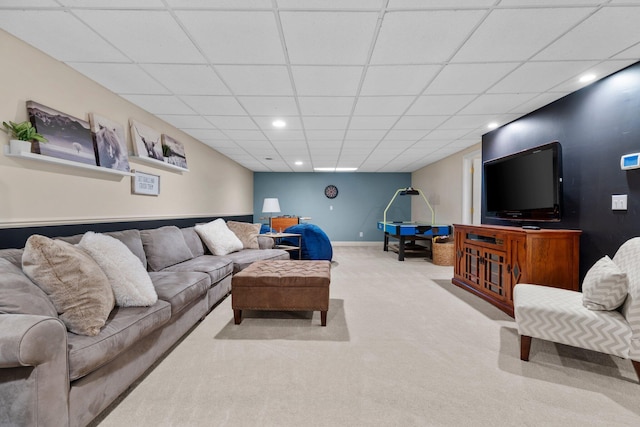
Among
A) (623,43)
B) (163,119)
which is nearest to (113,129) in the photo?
(163,119)

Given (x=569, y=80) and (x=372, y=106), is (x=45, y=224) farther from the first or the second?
(x=569, y=80)

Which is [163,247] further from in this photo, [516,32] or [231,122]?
[516,32]

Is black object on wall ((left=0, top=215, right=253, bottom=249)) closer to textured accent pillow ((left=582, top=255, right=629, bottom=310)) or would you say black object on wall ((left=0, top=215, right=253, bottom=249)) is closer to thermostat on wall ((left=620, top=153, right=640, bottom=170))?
textured accent pillow ((left=582, top=255, right=629, bottom=310))

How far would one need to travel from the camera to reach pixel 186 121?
12.1ft

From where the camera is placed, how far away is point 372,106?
3150mm

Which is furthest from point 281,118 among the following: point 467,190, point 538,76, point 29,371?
point 467,190

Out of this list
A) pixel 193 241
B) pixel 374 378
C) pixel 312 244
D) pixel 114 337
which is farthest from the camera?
pixel 312 244

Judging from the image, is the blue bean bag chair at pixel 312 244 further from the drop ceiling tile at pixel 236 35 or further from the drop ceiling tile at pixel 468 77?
the drop ceiling tile at pixel 236 35

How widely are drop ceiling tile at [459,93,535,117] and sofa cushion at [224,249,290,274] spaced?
3083 millimetres

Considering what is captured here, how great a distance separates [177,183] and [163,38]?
2.48 meters

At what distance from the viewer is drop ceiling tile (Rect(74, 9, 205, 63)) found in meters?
1.72

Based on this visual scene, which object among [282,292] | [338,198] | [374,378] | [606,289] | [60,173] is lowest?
[374,378]

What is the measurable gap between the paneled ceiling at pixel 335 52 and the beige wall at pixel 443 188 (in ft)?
A: 6.95

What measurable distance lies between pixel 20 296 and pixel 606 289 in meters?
3.28
